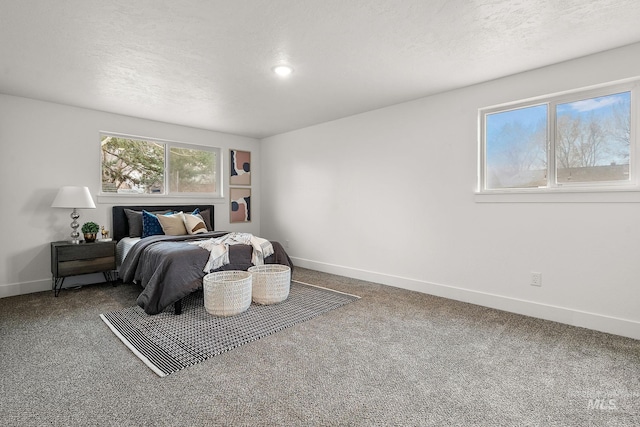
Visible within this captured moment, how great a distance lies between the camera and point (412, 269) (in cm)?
397

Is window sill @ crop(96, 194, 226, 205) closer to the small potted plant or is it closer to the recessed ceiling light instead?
the small potted plant

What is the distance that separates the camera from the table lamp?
3.71 m

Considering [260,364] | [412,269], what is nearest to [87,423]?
[260,364]

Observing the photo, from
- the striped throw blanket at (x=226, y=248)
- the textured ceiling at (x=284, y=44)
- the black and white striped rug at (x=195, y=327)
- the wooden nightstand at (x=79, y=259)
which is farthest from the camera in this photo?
the wooden nightstand at (x=79, y=259)

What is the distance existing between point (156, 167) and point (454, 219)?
4.30 metres

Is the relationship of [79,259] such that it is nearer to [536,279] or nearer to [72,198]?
[72,198]

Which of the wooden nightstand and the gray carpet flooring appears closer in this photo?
the gray carpet flooring

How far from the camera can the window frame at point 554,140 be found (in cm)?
258

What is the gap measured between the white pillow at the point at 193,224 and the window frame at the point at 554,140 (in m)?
3.59

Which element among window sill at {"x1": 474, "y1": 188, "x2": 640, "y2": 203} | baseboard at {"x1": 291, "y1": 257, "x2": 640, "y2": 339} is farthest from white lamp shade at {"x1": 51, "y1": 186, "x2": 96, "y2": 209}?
window sill at {"x1": 474, "y1": 188, "x2": 640, "y2": 203}

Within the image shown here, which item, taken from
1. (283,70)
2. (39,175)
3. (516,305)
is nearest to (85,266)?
(39,175)

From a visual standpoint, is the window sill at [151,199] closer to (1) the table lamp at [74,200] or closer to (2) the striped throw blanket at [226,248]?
(1) the table lamp at [74,200]

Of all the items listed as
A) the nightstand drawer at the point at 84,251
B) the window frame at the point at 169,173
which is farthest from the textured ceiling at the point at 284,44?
the nightstand drawer at the point at 84,251

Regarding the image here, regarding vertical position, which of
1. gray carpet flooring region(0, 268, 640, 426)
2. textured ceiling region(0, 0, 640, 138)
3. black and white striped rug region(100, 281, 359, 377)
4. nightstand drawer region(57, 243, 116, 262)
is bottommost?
gray carpet flooring region(0, 268, 640, 426)
